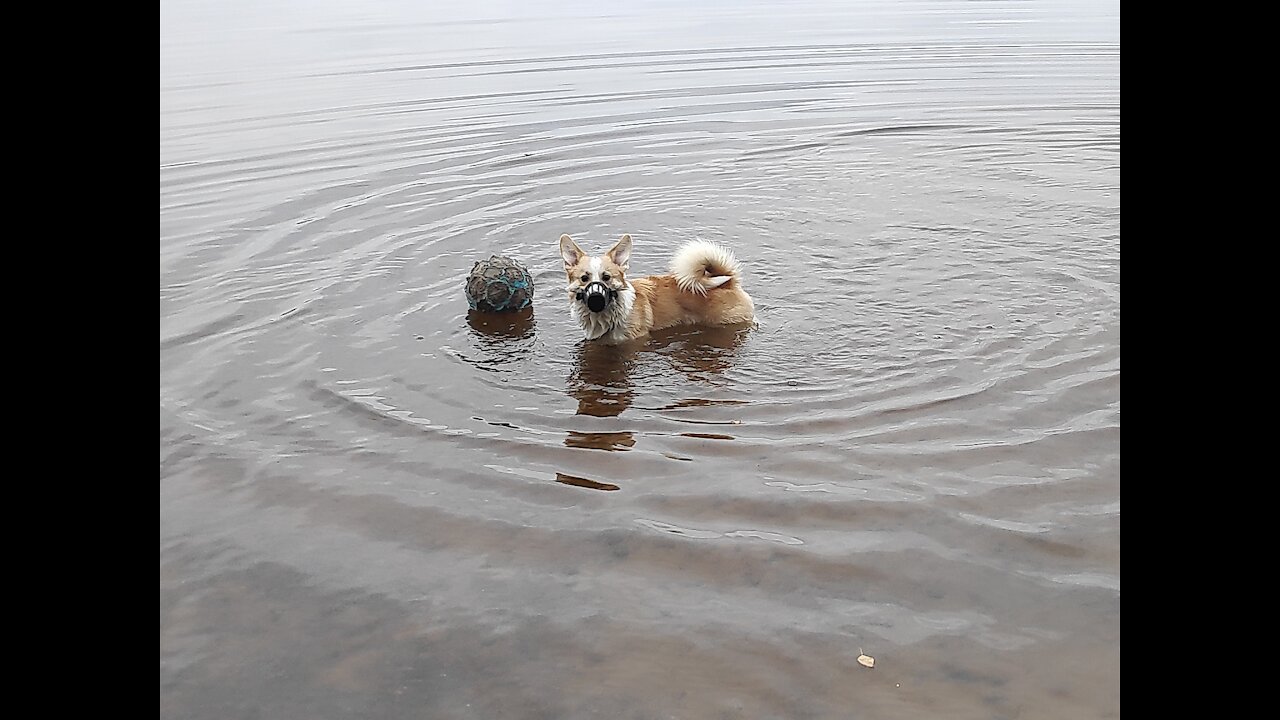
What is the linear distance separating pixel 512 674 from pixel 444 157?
12.2 metres

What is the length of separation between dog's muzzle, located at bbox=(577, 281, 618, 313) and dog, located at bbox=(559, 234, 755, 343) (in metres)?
0.01

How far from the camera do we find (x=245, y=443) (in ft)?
23.0

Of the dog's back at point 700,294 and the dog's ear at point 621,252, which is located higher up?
the dog's ear at point 621,252

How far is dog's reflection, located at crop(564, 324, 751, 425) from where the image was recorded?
7629 mm

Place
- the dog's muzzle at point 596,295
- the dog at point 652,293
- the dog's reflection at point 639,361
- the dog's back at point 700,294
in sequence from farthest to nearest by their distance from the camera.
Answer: the dog's back at point 700,294 → the dog at point 652,293 → the dog's muzzle at point 596,295 → the dog's reflection at point 639,361

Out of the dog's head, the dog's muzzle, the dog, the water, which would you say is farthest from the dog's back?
the dog's muzzle

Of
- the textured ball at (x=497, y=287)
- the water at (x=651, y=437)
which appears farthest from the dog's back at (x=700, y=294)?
the textured ball at (x=497, y=287)

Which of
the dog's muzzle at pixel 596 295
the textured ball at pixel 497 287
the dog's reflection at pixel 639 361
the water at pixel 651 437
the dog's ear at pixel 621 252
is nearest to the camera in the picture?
the water at pixel 651 437

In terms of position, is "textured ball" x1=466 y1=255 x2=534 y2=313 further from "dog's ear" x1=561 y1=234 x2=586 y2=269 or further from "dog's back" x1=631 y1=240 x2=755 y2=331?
"dog's back" x1=631 y1=240 x2=755 y2=331

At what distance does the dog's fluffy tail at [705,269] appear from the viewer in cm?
876

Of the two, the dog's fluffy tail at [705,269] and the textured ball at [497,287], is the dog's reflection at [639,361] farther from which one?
the textured ball at [497,287]

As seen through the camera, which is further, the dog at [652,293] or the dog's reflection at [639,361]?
the dog at [652,293]
